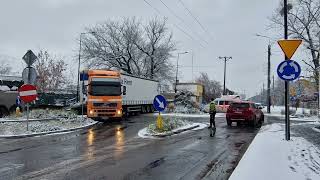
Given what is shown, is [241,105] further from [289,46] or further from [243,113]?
[289,46]

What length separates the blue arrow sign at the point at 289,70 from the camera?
1516cm

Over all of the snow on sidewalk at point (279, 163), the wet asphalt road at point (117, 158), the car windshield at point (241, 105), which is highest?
the car windshield at point (241, 105)

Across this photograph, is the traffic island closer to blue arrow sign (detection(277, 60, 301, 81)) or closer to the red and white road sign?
the red and white road sign

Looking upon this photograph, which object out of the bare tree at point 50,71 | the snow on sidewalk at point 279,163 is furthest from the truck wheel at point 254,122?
the bare tree at point 50,71

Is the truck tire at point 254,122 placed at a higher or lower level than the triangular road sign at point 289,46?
lower

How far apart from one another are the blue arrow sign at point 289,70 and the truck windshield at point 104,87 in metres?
16.5

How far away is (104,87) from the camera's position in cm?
3008

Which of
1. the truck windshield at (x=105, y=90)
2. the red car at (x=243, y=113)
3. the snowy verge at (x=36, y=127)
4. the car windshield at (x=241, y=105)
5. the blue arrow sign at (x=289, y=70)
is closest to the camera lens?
the blue arrow sign at (x=289, y=70)

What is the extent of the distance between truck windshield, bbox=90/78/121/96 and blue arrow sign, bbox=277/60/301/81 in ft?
54.1

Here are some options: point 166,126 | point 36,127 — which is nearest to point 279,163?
point 166,126

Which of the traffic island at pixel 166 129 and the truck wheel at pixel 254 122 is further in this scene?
the truck wheel at pixel 254 122

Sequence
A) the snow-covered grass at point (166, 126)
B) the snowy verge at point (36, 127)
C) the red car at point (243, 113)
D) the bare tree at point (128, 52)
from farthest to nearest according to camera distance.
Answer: the bare tree at point (128, 52) → the red car at point (243, 113) → the snow-covered grass at point (166, 126) → the snowy verge at point (36, 127)

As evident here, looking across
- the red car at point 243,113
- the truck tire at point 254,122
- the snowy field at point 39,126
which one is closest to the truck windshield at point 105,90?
the snowy field at point 39,126

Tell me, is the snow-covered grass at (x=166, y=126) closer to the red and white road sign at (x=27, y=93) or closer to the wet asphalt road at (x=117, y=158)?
the wet asphalt road at (x=117, y=158)
